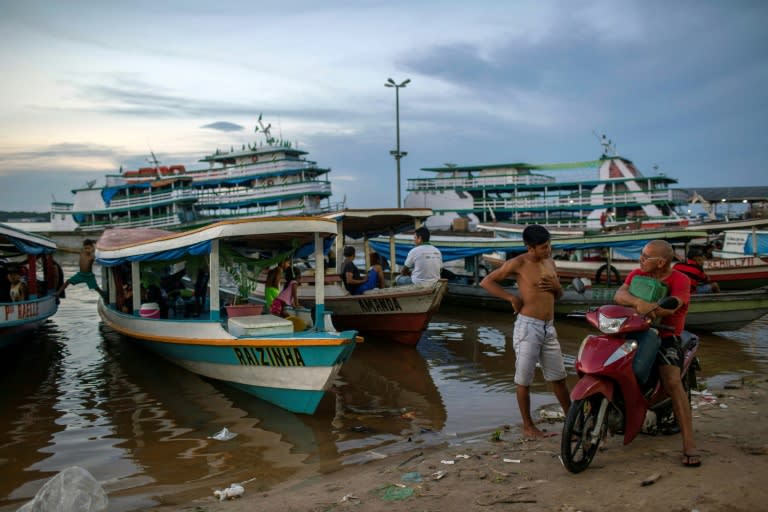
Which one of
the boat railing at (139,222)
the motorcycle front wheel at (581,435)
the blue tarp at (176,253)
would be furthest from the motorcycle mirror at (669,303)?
the boat railing at (139,222)

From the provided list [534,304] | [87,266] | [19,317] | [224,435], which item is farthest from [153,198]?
[534,304]

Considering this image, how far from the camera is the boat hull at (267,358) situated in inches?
277

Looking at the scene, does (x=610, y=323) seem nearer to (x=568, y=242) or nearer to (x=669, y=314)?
(x=669, y=314)

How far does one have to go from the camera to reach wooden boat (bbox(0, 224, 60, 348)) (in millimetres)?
10519

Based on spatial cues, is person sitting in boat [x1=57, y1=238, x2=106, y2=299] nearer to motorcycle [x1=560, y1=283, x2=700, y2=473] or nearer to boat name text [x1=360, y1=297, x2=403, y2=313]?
boat name text [x1=360, y1=297, x2=403, y2=313]

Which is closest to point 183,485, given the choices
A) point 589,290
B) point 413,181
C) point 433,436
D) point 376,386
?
point 433,436

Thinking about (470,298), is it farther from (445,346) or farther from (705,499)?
(705,499)

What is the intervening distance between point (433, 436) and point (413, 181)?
39.3 metres

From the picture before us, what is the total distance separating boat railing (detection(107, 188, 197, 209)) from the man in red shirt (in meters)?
47.4

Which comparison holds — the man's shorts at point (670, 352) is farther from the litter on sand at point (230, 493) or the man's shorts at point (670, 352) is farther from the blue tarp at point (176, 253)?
the blue tarp at point (176, 253)

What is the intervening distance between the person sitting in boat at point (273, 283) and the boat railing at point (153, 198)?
4100 centimetres

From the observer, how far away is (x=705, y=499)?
12.1 feet

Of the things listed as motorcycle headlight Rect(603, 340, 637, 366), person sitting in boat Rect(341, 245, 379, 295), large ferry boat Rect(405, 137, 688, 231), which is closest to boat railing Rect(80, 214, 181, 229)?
large ferry boat Rect(405, 137, 688, 231)

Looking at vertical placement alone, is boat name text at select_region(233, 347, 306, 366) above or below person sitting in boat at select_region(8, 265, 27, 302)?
below
